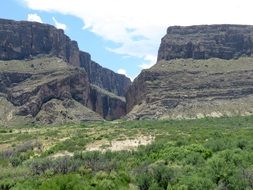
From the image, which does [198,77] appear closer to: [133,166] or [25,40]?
[25,40]

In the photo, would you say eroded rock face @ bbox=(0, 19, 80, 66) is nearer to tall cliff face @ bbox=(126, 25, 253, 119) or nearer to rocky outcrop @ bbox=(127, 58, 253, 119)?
tall cliff face @ bbox=(126, 25, 253, 119)

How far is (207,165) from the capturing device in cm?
4762

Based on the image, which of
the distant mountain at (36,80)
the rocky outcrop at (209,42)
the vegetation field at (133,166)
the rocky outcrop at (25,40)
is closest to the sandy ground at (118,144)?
the vegetation field at (133,166)

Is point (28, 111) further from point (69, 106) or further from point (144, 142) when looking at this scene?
point (144, 142)

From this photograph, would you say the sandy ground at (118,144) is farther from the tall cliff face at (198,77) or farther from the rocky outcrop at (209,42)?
the rocky outcrop at (209,42)

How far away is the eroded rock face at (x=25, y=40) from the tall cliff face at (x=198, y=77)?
32.3m

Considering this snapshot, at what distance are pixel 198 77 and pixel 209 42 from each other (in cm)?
2901

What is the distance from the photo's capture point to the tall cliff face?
491 ft

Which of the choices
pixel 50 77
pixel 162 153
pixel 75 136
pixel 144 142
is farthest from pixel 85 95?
pixel 162 153

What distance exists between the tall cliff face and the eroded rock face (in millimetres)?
32291

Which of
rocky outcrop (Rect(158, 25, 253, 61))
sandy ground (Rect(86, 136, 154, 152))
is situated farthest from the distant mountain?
sandy ground (Rect(86, 136, 154, 152))

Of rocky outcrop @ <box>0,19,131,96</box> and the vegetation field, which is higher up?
rocky outcrop @ <box>0,19,131,96</box>

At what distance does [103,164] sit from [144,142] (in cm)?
2431

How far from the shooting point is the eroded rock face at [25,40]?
18588cm
